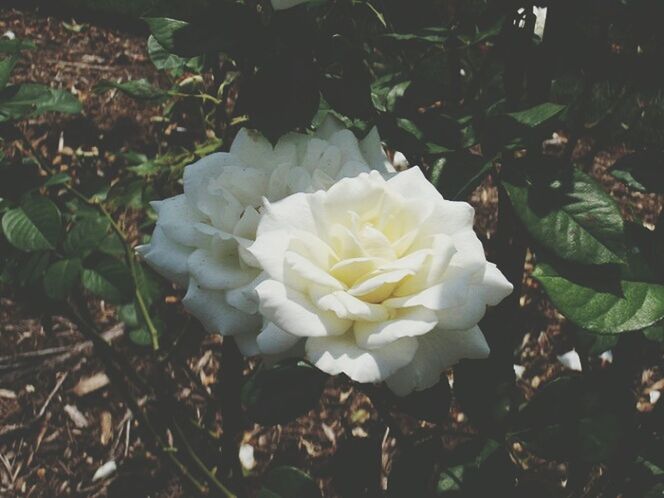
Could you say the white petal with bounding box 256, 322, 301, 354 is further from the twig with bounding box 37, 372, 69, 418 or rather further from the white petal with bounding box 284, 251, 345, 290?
the twig with bounding box 37, 372, 69, 418

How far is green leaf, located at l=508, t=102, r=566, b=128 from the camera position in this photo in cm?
71

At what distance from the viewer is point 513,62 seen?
2.93 feet

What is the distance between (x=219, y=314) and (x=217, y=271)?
43 mm

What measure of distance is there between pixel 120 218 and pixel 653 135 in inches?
62.6

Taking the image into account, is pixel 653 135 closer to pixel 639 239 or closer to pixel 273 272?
Answer: pixel 639 239

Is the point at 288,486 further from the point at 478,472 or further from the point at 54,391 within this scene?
the point at 54,391

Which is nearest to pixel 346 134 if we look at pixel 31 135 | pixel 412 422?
pixel 412 422

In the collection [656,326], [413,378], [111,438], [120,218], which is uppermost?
[413,378]

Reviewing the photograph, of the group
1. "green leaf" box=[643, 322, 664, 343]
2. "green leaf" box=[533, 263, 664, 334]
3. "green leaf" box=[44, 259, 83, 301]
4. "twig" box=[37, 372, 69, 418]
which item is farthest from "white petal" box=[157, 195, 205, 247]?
"twig" box=[37, 372, 69, 418]

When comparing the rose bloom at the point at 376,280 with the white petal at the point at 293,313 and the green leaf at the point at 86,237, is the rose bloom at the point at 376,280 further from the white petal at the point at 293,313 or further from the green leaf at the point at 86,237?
the green leaf at the point at 86,237

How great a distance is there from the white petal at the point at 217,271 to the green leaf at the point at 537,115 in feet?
1.06

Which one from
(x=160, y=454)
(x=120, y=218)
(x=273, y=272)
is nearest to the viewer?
(x=273, y=272)

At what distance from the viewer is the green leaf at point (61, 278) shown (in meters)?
1.06

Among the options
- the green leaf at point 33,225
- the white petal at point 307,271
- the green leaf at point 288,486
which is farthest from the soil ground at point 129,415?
the white petal at point 307,271
